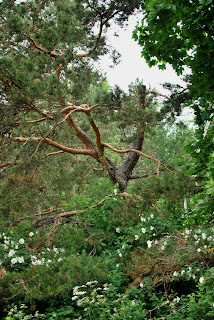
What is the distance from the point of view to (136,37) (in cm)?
329

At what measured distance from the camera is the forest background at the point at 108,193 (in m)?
2.76

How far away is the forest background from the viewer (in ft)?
9.05

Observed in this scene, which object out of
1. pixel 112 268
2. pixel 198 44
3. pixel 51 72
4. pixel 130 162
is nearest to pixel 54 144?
pixel 51 72

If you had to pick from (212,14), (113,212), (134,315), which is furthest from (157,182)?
(212,14)

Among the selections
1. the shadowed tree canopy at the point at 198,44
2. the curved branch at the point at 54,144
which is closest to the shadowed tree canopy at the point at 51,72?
the curved branch at the point at 54,144

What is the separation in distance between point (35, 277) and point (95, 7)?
5.24 metres

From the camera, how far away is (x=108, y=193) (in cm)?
727

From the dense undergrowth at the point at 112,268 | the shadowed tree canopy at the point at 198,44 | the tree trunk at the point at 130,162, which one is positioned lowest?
the dense undergrowth at the point at 112,268

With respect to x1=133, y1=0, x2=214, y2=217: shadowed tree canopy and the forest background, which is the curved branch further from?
x1=133, y1=0, x2=214, y2=217: shadowed tree canopy

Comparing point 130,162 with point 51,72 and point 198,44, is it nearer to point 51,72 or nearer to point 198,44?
point 51,72

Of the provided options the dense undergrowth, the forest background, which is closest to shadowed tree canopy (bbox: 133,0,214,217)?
the forest background

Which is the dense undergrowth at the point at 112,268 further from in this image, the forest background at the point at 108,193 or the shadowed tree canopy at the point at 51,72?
the shadowed tree canopy at the point at 51,72

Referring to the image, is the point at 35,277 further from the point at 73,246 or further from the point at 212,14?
the point at 212,14

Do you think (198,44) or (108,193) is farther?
(108,193)
